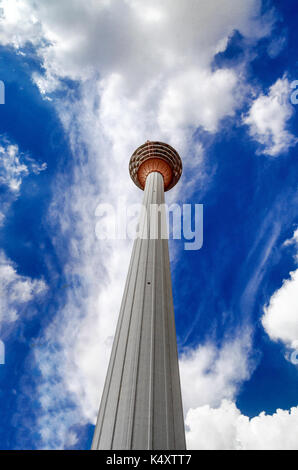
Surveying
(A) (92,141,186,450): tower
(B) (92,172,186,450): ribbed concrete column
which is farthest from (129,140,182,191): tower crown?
(B) (92,172,186,450): ribbed concrete column

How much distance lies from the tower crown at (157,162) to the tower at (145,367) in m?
14.5

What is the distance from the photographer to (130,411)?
426 inches

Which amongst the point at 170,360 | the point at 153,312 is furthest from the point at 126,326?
the point at 170,360

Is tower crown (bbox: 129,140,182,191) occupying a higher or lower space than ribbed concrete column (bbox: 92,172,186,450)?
higher

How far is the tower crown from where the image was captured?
1348 inches

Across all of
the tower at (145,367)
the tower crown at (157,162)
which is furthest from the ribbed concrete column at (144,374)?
the tower crown at (157,162)

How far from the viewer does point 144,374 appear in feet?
40.0

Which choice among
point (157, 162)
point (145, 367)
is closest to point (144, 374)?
point (145, 367)

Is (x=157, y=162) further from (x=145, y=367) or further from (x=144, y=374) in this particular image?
(x=144, y=374)

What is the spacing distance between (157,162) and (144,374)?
2701cm

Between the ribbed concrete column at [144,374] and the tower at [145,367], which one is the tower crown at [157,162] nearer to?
the tower at [145,367]

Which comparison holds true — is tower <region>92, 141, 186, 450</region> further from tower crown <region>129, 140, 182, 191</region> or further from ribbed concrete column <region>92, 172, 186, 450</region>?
tower crown <region>129, 140, 182, 191</region>
